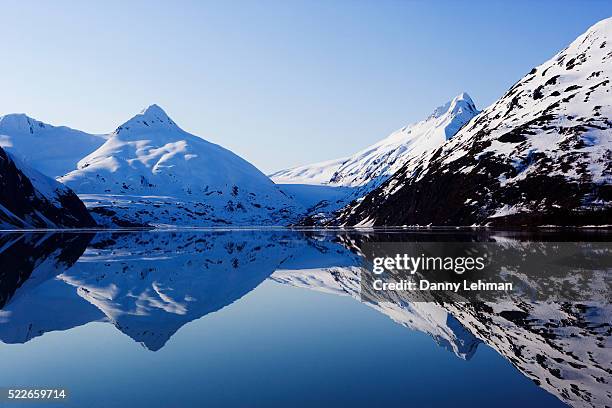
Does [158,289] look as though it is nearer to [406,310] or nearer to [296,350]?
[406,310]

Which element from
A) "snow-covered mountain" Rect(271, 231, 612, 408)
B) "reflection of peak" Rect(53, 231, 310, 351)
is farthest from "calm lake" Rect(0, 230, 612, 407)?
"reflection of peak" Rect(53, 231, 310, 351)

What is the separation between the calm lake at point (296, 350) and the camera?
55.4 ft

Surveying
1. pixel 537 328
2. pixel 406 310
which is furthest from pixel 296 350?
pixel 406 310

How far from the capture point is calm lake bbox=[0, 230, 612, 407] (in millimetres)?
16891

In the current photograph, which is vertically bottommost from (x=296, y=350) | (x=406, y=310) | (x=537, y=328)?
(x=296, y=350)

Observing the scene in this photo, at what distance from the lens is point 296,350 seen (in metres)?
23.2

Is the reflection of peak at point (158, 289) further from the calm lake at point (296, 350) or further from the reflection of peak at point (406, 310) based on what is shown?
the reflection of peak at point (406, 310)

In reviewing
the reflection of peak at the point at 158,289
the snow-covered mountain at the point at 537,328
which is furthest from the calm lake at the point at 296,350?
the reflection of peak at the point at 158,289

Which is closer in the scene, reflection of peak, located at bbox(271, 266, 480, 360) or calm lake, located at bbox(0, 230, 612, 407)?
calm lake, located at bbox(0, 230, 612, 407)

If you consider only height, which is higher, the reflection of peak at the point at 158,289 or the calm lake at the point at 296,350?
the calm lake at the point at 296,350

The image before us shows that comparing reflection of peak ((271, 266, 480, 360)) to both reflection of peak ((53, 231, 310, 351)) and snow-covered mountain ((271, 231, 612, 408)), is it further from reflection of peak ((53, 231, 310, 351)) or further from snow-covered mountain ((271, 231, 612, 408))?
reflection of peak ((53, 231, 310, 351))

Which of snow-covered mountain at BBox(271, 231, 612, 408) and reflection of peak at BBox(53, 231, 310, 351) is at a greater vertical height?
snow-covered mountain at BBox(271, 231, 612, 408)

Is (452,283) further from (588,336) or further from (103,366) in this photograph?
(103,366)

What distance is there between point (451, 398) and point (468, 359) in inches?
200
